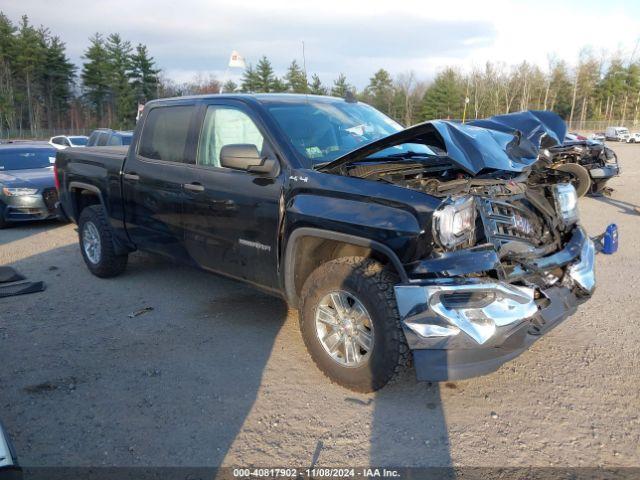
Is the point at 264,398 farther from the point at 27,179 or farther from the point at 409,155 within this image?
the point at 27,179

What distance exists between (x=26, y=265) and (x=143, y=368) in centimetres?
394

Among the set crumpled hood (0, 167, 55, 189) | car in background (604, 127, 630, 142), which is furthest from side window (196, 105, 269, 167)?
car in background (604, 127, 630, 142)

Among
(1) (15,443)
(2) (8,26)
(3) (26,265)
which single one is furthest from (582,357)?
(2) (8,26)

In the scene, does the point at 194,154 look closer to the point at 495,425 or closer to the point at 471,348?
the point at 471,348

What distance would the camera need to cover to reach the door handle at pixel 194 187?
445cm

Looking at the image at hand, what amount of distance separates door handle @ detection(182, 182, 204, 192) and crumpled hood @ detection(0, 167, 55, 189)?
6255 millimetres

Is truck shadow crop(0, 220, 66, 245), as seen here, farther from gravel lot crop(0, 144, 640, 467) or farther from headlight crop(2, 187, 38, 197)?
gravel lot crop(0, 144, 640, 467)

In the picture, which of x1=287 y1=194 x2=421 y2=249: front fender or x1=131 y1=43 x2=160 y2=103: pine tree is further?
x1=131 y1=43 x2=160 y2=103: pine tree

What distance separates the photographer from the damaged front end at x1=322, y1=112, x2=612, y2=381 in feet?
9.89

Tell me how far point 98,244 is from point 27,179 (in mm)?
4627

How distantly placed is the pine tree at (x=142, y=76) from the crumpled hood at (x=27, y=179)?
44853mm

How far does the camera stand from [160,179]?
4875mm

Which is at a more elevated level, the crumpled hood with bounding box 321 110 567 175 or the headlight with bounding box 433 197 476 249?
the crumpled hood with bounding box 321 110 567 175

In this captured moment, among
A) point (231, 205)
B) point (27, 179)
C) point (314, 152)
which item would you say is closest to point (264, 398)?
point (231, 205)
